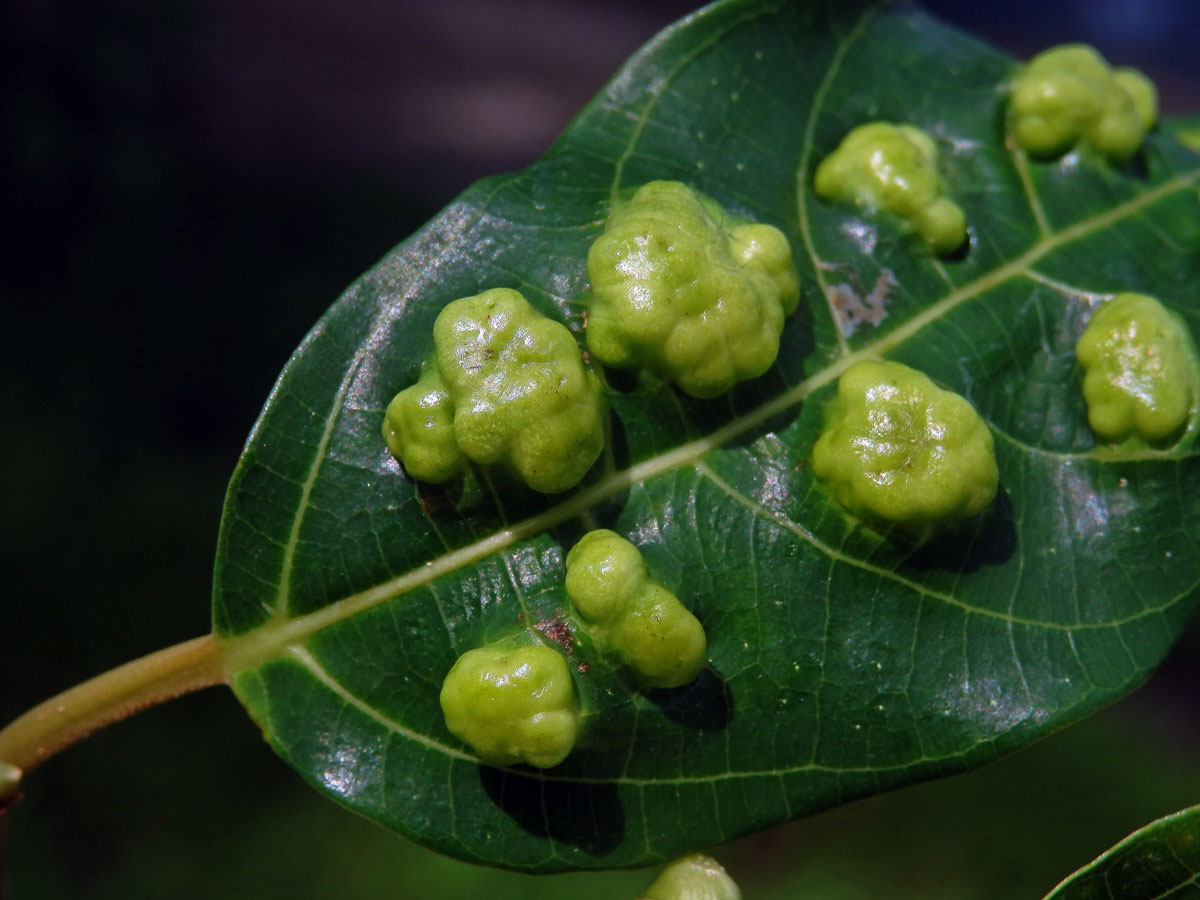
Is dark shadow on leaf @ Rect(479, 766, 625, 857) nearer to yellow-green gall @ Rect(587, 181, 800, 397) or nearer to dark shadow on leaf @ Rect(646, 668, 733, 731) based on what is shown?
dark shadow on leaf @ Rect(646, 668, 733, 731)

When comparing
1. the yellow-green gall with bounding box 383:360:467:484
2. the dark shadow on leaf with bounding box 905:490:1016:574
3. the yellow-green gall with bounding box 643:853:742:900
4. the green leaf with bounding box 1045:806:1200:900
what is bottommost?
the green leaf with bounding box 1045:806:1200:900

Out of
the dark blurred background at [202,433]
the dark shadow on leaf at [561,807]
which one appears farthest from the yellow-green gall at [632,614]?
the dark blurred background at [202,433]

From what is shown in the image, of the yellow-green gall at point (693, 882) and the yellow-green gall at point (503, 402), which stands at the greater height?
the yellow-green gall at point (503, 402)

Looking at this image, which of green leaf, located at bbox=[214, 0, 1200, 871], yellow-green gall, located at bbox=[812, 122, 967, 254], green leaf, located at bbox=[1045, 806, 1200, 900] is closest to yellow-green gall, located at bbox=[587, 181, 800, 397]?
green leaf, located at bbox=[214, 0, 1200, 871]

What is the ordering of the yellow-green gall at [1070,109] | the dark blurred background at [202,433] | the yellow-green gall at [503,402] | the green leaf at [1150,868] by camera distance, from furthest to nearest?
1. the dark blurred background at [202,433]
2. the yellow-green gall at [1070,109]
3. the green leaf at [1150,868]
4. the yellow-green gall at [503,402]

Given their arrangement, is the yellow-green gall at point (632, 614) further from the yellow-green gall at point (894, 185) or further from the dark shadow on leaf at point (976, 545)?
the yellow-green gall at point (894, 185)

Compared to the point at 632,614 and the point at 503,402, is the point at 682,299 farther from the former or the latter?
the point at 632,614

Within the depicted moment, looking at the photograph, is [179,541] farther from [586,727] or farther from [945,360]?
[945,360]
